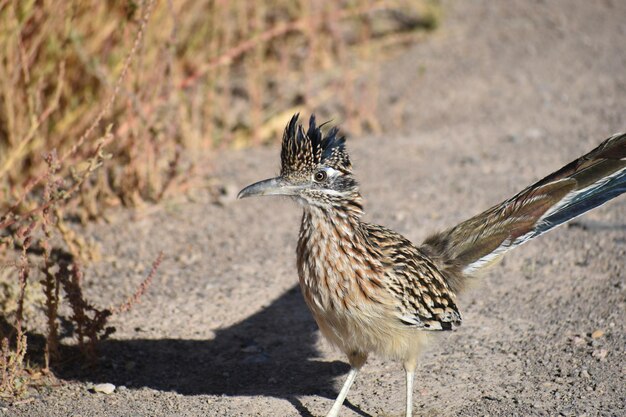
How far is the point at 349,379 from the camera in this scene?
5.07 meters

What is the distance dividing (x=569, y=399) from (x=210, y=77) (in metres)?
4.80

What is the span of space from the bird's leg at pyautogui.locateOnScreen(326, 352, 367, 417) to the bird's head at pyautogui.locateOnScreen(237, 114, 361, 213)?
873 millimetres

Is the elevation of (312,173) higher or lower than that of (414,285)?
higher

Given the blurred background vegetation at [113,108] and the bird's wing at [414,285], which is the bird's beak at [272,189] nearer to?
the bird's wing at [414,285]

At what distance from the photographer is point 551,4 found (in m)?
11.5

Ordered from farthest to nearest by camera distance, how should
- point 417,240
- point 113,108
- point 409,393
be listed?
point 113,108 < point 417,240 < point 409,393

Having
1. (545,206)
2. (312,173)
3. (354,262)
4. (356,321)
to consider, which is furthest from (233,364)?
(545,206)

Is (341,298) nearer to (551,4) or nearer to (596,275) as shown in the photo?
(596,275)

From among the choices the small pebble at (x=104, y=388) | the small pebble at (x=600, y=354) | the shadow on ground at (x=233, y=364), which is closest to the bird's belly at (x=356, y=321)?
the shadow on ground at (x=233, y=364)

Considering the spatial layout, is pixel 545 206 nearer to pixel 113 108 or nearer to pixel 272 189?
pixel 272 189

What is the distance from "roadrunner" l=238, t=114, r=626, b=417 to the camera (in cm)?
474

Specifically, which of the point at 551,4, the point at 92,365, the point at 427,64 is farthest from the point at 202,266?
the point at 551,4

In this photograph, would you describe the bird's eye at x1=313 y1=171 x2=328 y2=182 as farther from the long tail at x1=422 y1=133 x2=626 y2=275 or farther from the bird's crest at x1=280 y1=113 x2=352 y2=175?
the long tail at x1=422 y1=133 x2=626 y2=275

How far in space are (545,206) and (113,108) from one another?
3770mm
